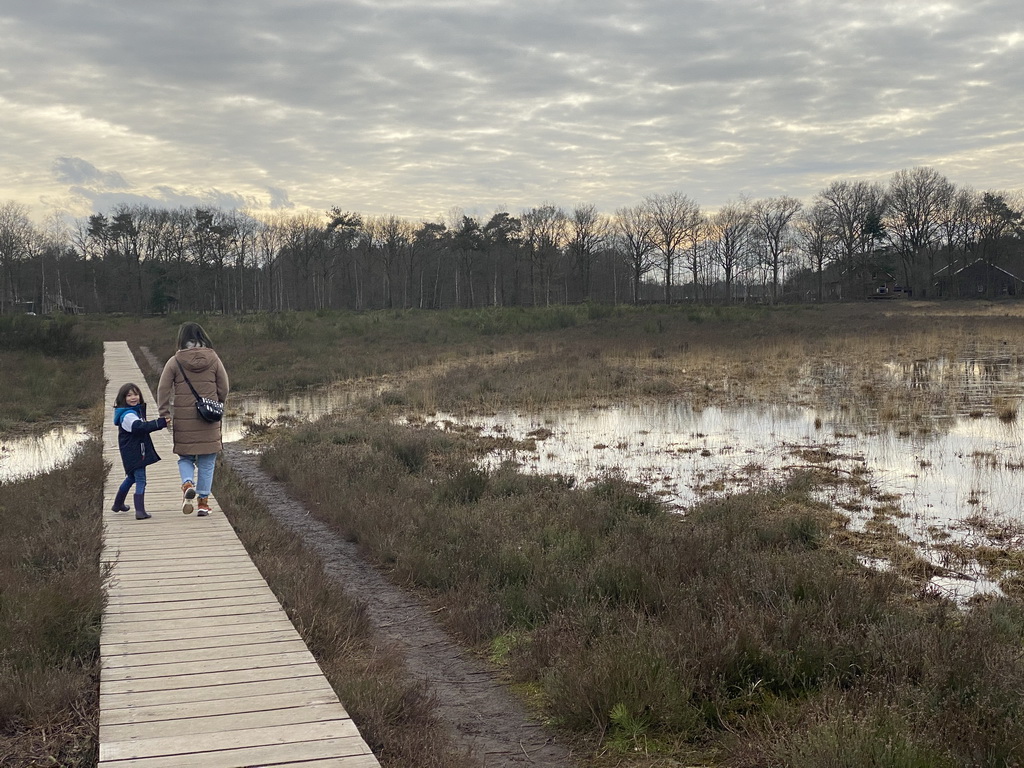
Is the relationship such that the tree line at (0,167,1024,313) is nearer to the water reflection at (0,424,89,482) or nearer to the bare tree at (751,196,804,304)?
the bare tree at (751,196,804,304)

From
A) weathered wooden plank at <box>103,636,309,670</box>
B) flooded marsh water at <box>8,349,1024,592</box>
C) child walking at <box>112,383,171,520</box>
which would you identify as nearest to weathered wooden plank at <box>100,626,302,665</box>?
weathered wooden plank at <box>103,636,309,670</box>

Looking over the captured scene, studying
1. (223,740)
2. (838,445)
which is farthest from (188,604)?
(838,445)

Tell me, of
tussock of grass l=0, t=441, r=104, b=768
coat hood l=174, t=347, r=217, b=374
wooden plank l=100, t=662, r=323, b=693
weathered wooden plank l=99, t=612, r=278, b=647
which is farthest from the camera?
coat hood l=174, t=347, r=217, b=374

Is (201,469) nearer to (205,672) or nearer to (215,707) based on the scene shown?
(205,672)

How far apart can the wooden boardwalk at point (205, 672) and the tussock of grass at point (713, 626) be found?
1.59 meters

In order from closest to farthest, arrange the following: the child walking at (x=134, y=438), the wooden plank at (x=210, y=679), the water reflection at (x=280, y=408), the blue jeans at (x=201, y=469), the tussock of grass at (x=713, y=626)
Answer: the tussock of grass at (x=713, y=626), the wooden plank at (x=210, y=679), the child walking at (x=134, y=438), the blue jeans at (x=201, y=469), the water reflection at (x=280, y=408)

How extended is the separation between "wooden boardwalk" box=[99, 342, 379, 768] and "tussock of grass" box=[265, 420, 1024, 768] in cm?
159

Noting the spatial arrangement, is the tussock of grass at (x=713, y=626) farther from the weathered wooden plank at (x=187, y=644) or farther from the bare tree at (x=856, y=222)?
the bare tree at (x=856, y=222)

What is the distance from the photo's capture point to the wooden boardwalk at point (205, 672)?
3734mm

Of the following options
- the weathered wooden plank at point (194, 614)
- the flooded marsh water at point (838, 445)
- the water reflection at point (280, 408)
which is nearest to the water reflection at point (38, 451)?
the flooded marsh water at point (838, 445)

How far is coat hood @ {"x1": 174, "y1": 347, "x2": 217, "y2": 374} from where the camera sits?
7965mm

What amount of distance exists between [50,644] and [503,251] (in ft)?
278

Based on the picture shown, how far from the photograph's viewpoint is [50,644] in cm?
496

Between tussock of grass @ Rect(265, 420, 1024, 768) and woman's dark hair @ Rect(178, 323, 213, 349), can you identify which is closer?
tussock of grass @ Rect(265, 420, 1024, 768)
